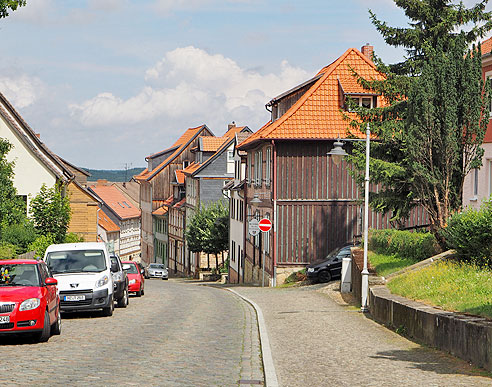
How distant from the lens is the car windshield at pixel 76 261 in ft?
66.6

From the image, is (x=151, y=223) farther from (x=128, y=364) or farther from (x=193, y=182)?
(x=128, y=364)

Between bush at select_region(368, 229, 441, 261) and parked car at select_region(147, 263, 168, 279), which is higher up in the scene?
bush at select_region(368, 229, 441, 261)

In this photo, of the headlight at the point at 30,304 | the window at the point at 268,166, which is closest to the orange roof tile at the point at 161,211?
the window at the point at 268,166

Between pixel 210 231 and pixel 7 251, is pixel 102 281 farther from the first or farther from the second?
pixel 210 231

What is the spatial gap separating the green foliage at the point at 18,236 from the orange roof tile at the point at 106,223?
5718 cm

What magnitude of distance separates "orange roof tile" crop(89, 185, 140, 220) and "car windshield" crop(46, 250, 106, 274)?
84127mm

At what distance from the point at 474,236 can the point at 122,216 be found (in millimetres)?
92308

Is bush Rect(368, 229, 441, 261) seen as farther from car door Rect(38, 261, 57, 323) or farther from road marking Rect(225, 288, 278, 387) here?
car door Rect(38, 261, 57, 323)

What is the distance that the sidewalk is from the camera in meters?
10.4

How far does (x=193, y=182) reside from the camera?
245ft

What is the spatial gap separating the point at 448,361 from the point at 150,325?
846 cm

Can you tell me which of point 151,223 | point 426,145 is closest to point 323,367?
point 426,145

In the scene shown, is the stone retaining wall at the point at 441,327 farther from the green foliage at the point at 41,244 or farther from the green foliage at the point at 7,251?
the green foliage at the point at 41,244

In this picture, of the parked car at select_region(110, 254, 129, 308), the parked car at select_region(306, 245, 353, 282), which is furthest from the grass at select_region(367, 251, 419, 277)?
the parked car at select_region(110, 254, 129, 308)
